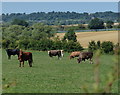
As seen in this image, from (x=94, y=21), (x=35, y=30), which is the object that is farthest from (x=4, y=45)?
(x=94, y=21)

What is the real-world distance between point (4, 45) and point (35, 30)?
62.2ft

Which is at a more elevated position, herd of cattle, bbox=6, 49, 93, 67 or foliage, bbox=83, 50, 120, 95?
foliage, bbox=83, 50, 120, 95

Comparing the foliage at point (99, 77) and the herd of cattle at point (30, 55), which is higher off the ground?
the foliage at point (99, 77)

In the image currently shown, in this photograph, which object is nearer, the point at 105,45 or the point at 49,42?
the point at 105,45

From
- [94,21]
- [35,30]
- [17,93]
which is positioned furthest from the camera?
[94,21]

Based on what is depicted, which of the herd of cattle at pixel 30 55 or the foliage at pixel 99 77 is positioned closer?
the foliage at pixel 99 77

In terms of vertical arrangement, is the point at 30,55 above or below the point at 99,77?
below

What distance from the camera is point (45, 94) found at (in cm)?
1028

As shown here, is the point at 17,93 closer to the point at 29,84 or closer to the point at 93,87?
the point at 29,84

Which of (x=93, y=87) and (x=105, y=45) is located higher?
(x=93, y=87)

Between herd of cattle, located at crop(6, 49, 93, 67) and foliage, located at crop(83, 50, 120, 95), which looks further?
herd of cattle, located at crop(6, 49, 93, 67)

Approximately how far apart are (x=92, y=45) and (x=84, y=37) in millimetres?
27504

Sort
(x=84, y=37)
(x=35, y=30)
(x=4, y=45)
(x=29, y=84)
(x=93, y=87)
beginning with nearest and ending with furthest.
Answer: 1. (x=93, y=87)
2. (x=29, y=84)
3. (x=4, y=45)
4. (x=35, y=30)
5. (x=84, y=37)

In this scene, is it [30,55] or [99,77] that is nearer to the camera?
[99,77]
